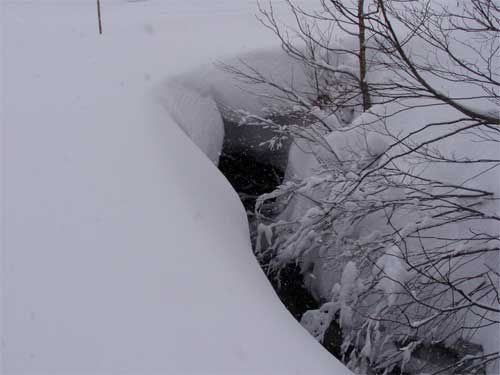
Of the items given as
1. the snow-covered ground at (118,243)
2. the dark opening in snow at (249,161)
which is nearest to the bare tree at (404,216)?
the snow-covered ground at (118,243)

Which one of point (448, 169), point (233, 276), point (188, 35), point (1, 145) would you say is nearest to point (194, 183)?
point (233, 276)

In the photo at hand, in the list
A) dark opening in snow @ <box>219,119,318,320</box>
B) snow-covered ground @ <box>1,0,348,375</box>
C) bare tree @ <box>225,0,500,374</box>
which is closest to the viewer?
snow-covered ground @ <box>1,0,348,375</box>

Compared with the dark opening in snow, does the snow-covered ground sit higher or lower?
higher

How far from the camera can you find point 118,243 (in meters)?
3.32

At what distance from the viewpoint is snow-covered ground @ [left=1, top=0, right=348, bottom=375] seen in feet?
8.90

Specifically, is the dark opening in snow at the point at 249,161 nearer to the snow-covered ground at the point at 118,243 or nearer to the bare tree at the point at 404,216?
the bare tree at the point at 404,216

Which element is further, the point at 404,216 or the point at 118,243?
the point at 404,216

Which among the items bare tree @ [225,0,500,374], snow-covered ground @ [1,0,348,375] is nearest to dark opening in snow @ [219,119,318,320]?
bare tree @ [225,0,500,374]

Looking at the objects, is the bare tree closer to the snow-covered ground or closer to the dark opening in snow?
the snow-covered ground

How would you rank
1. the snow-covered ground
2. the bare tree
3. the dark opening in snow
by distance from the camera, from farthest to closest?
the dark opening in snow, the bare tree, the snow-covered ground

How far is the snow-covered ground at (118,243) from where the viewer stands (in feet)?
8.90

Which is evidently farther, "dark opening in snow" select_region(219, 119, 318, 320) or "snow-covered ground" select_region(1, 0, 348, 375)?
"dark opening in snow" select_region(219, 119, 318, 320)

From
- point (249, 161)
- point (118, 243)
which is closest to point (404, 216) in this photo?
point (118, 243)

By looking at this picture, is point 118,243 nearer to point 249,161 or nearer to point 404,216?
point 404,216
